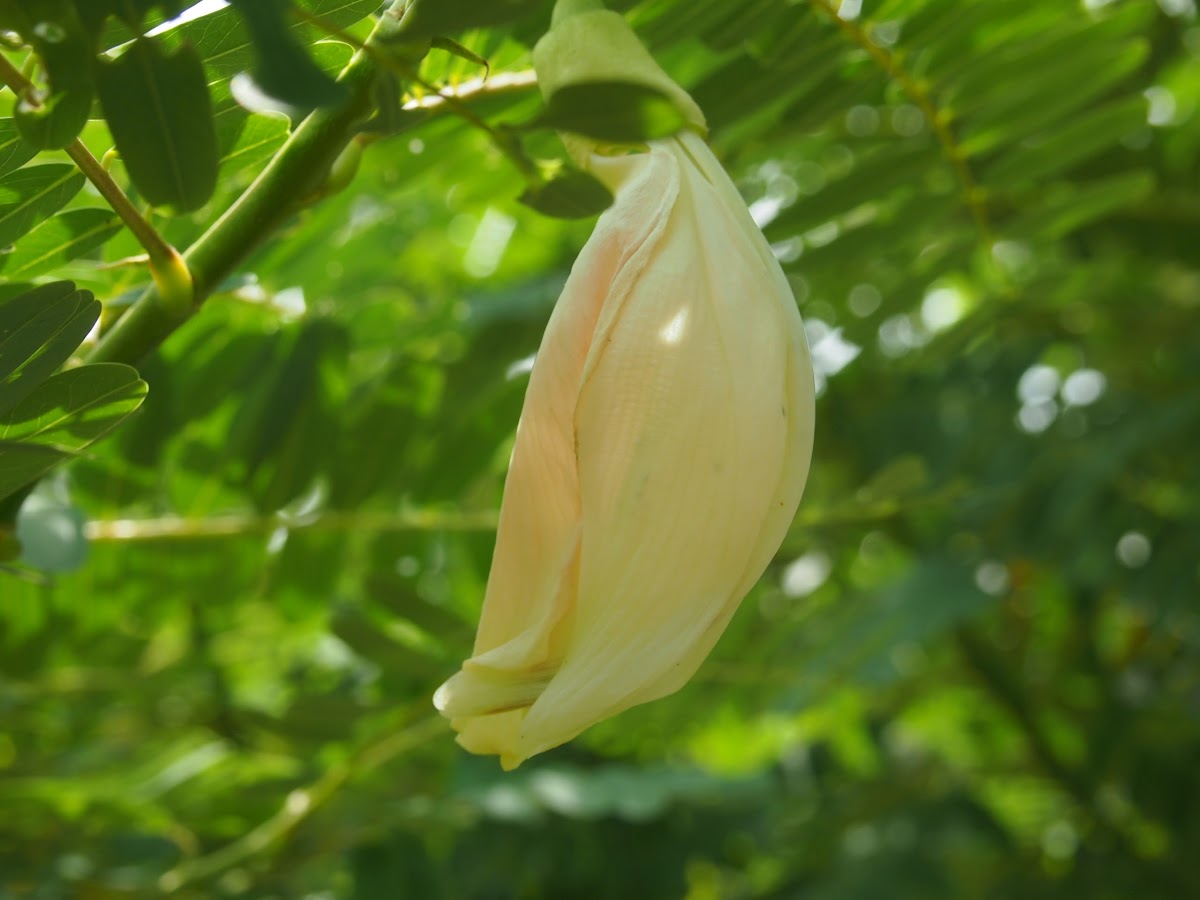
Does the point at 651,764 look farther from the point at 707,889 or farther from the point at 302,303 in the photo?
the point at 302,303

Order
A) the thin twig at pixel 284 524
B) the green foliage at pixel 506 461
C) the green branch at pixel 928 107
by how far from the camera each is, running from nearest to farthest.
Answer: the green foliage at pixel 506 461, the green branch at pixel 928 107, the thin twig at pixel 284 524

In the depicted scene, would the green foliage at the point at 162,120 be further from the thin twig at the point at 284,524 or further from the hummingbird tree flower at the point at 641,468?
the thin twig at the point at 284,524

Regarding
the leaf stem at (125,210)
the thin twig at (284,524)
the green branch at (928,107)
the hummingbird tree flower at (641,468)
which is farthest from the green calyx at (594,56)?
the thin twig at (284,524)

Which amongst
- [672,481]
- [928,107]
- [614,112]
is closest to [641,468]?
[672,481]

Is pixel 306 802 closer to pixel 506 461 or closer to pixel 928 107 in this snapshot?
pixel 506 461

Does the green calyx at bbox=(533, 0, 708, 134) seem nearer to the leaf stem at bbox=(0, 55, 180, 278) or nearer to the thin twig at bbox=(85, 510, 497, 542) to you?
the leaf stem at bbox=(0, 55, 180, 278)

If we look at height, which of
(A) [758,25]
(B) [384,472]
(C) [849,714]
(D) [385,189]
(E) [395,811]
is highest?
(A) [758,25]

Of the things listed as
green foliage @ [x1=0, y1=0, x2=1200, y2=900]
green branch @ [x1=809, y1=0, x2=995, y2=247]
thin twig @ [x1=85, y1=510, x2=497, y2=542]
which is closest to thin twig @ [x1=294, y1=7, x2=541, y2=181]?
green foliage @ [x1=0, y1=0, x2=1200, y2=900]

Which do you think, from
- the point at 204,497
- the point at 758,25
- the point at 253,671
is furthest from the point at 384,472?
the point at 253,671
